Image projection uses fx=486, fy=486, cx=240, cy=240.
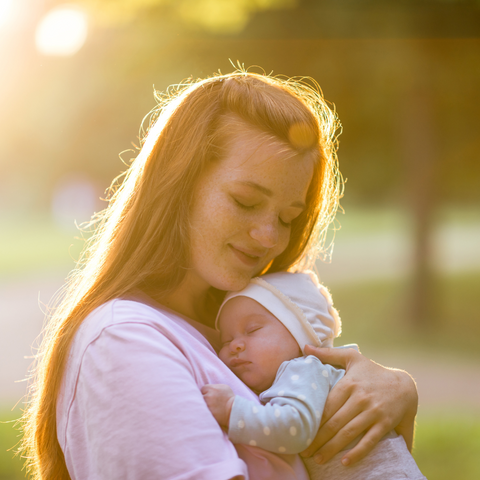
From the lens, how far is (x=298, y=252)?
7.63 feet

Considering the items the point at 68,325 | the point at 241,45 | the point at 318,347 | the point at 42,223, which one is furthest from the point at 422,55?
the point at 42,223

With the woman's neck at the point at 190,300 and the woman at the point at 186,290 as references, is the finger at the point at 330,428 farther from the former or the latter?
the woman's neck at the point at 190,300

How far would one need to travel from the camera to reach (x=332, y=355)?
72.8 inches

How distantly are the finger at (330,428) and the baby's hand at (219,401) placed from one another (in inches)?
14.8

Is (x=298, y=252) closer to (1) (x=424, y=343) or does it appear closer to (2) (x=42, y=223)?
(1) (x=424, y=343)

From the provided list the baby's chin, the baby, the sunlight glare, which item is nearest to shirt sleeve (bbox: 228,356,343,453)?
the baby

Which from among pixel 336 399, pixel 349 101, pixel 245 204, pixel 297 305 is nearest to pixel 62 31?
pixel 349 101

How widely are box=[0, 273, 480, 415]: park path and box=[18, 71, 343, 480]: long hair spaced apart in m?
2.59

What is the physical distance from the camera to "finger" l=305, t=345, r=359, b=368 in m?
1.84

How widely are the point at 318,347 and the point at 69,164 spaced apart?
13689 millimetres

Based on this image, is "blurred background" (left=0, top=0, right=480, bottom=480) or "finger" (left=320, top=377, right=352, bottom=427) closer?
"finger" (left=320, top=377, right=352, bottom=427)

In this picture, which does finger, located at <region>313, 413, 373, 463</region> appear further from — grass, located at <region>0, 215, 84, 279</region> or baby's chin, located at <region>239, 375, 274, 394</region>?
grass, located at <region>0, 215, 84, 279</region>

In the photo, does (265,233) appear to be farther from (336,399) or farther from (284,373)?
(336,399)

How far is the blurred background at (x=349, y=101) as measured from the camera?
570 cm
